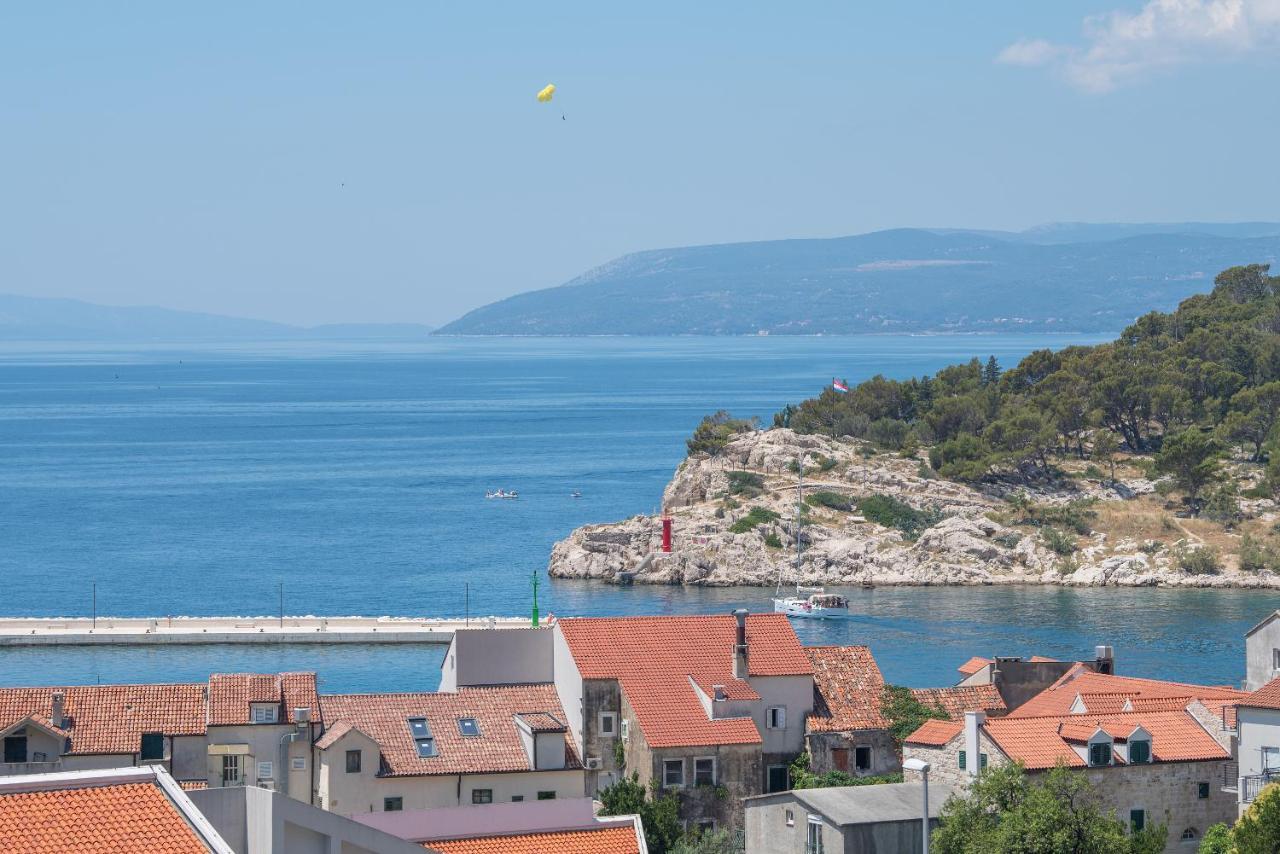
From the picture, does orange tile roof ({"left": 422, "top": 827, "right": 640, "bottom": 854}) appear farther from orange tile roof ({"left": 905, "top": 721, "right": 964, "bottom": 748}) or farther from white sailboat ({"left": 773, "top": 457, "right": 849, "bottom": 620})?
white sailboat ({"left": 773, "top": 457, "right": 849, "bottom": 620})

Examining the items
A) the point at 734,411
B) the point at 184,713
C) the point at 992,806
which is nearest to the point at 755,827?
the point at 992,806

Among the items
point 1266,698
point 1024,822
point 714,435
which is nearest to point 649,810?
point 1024,822

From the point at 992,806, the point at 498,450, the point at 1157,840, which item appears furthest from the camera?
the point at 498,450

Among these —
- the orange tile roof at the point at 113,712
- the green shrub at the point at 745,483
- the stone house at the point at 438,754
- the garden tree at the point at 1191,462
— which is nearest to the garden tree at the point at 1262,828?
the stone house at the point at 438,754

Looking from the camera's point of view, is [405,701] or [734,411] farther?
[734,411]

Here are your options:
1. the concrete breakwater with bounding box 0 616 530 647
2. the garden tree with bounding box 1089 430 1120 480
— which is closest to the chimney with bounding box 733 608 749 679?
the concrete breakwater with bounding box 0 616 530 647

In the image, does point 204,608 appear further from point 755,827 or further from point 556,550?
point 755,827

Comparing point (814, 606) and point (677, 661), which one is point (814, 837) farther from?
point (814, 606)
